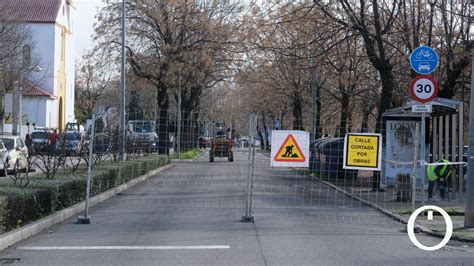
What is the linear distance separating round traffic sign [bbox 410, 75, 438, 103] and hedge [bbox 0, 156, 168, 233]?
7830 millimetres

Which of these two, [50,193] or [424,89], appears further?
[424,89]

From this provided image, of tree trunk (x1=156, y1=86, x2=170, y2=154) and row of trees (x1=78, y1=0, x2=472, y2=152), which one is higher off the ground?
row of trees (x1=78, y1=0, x2=472, y2=152)

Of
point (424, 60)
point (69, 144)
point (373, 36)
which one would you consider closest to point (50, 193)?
point (69, 144)

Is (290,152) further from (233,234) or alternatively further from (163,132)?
(163,132)

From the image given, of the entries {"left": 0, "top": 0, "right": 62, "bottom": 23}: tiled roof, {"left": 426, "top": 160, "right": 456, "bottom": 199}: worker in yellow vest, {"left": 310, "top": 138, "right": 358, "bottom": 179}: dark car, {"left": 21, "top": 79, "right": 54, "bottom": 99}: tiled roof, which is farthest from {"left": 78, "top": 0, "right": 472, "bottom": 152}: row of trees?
{"left": 0, "top": 0, "right": 62, "bottom": 23}: tiled roof

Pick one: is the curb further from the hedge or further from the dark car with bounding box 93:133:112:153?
the dark car with bounding box 93:133:112:153

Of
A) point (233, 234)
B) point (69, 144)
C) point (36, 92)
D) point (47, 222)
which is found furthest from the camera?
point (36, 92)

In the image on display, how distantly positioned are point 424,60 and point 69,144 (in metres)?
9.13

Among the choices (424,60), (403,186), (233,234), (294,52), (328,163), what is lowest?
(233,234)

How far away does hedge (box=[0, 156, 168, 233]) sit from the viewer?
12.4 m

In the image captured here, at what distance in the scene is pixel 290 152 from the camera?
15.3 meters

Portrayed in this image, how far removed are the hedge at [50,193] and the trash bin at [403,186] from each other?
26.5 ft

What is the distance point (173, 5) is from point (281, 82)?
8971 mm

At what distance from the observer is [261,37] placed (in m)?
23.2
